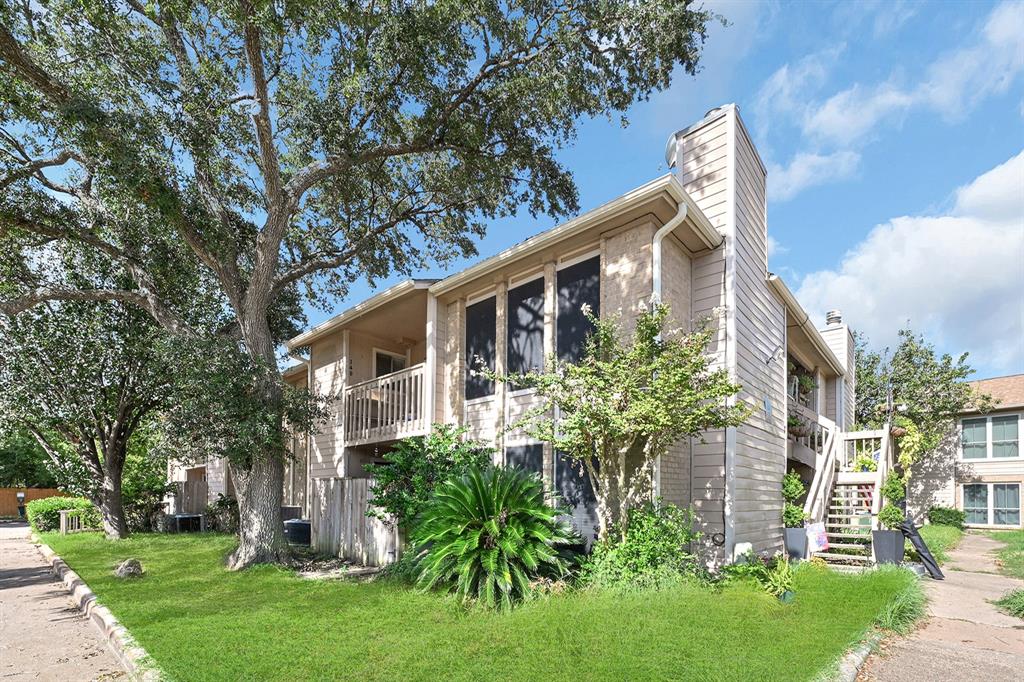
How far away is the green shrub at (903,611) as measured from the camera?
6.29 m

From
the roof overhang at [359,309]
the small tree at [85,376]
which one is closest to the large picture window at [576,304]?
the roof overhang at [359,309]

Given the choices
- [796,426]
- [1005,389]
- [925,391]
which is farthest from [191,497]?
[1005,389]

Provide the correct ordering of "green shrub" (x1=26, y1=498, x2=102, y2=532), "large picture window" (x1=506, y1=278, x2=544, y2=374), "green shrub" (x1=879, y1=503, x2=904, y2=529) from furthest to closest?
"green shrub" (x1=26, y1=498, x2=102, y2=532)
"green shrub" (x1=879, y1=503, x2=904, y2=529)
"large picture window" (x1=506, y1=278, x2=544, y2=374)

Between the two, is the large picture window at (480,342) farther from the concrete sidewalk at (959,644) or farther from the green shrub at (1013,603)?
the green shrub at (1013,603)

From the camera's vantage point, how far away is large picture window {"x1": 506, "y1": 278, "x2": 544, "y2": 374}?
31.8ft

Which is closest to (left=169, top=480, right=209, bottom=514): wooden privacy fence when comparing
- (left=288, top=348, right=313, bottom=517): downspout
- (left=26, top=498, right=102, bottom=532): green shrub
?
(left=26, top=498, right=102, bottom=532): green shrub

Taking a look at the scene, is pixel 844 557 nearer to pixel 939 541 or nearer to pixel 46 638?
pixel 939 541

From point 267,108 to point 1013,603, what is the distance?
1350 centimetres

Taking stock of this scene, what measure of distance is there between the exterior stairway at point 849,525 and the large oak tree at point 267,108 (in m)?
8.38

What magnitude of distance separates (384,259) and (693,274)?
772 centimetres

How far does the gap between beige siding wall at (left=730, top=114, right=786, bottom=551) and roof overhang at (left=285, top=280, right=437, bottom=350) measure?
5738mm

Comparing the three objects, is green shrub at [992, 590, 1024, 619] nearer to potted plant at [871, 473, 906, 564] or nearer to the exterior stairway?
potted plant at [871, 473, 906, 564]

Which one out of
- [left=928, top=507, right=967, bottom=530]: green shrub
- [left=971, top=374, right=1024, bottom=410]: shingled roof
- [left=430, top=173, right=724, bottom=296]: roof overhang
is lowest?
[left=928, top=507, right=967, bottom=530]: green shrub

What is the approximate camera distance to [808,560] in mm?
9969
